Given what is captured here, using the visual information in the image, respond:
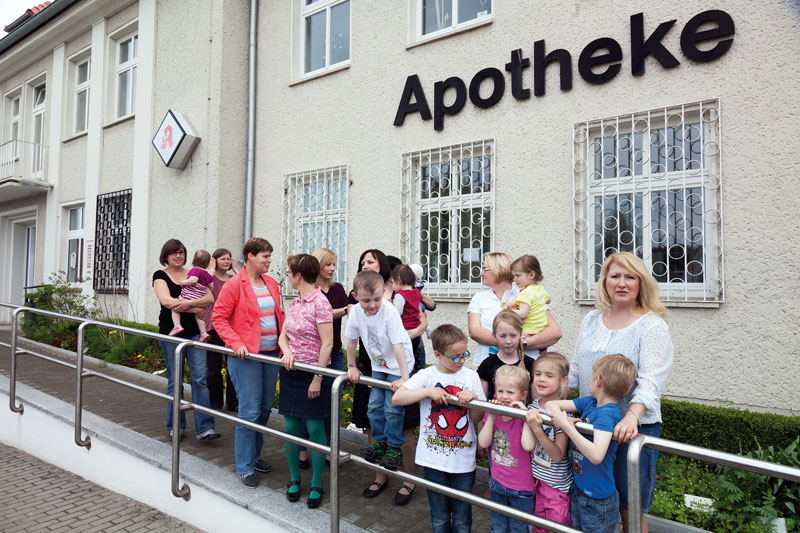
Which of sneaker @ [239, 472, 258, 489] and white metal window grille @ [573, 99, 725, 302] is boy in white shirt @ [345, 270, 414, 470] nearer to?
sneaker @ [239, 472, 258, 489]

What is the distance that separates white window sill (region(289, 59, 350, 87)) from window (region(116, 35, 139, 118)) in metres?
4.52

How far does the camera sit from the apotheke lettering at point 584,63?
456 centimetres

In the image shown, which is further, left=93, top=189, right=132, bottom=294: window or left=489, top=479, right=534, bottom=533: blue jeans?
left=93, top=189, right=132, bottom=294: window

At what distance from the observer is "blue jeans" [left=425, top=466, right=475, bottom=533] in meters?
2.55

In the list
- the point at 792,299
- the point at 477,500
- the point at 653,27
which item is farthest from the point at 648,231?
the point at 477,500

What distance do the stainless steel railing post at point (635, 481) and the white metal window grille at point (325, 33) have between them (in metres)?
7.11

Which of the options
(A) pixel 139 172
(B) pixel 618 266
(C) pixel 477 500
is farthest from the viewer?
(A) pixel 139 172

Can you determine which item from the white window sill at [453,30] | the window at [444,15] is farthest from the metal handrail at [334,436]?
the window at [444,15]

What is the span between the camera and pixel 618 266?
90.4 inches

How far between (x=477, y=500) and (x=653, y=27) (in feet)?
15.3

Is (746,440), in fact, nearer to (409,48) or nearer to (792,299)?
(792,299)

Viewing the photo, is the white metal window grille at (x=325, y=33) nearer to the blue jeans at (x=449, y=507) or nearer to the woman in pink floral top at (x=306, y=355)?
the woman in pink floral top at (x=306, y=355)

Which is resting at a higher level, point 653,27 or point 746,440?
point 653,27

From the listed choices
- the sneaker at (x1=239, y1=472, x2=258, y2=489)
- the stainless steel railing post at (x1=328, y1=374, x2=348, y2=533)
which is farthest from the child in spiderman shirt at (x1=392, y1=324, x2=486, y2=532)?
the sneaker at (x1=239, y1=472, x2=258, y2=489)
